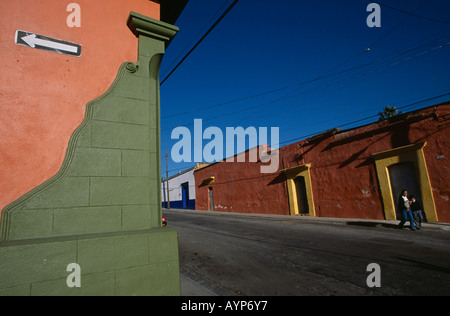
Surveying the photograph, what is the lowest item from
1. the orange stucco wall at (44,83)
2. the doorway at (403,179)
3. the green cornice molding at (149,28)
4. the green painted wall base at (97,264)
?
the green painted wall base at (97,264)

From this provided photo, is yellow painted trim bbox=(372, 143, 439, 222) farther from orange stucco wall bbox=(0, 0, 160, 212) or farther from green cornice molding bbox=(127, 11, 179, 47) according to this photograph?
orange stucco wall bbox=(0, 0, 160, 212)

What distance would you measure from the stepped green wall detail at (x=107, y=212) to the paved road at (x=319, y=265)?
1478 millimetres

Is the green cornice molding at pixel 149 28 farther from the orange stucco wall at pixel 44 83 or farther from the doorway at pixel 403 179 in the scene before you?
the doorway at pixel 403 179

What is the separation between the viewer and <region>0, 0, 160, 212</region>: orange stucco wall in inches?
102

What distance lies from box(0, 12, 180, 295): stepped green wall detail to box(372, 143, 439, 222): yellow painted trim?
1193cm

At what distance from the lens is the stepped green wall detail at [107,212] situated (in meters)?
2.30

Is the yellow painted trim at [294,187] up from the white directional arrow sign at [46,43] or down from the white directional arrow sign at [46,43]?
down

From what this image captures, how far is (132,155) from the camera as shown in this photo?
9.82 feet

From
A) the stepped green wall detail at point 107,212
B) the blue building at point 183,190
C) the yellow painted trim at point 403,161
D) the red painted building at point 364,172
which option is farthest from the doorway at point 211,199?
the stepped green wall detail at point 107,212

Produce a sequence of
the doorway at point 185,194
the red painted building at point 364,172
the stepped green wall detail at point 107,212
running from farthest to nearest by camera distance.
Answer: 1. the doorway at point 185,194
2. the red painted building at point 364,172
3. the stepped green wall detail at point 107,212

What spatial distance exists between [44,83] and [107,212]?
1.71m

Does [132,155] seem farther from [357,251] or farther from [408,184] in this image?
[408,184]
